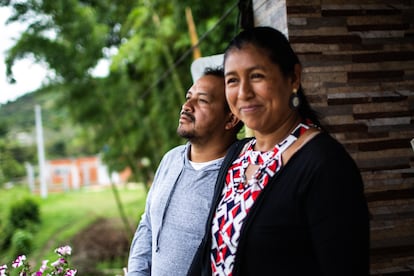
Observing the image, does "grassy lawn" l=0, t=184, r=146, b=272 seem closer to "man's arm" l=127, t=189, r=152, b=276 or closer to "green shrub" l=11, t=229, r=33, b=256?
"green shrub" l=11, t=229, r=33, b=256

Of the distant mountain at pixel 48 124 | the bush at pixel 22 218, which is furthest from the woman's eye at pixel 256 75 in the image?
the bush at pixel 22 218

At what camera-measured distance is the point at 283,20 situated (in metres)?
1.78

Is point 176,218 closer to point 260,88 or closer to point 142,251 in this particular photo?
point 142,251

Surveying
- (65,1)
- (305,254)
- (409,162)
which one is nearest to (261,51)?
(305,254)

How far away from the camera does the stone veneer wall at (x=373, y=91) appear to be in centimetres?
180

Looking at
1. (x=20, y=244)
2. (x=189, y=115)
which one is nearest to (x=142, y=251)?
(x=189, y=115)

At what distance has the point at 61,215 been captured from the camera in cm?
1478

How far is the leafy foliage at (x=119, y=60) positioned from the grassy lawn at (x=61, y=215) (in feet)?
7.19

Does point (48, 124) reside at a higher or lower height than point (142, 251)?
higher

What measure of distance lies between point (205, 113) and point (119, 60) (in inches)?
176

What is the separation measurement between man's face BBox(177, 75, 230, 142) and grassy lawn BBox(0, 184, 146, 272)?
5.55 meters

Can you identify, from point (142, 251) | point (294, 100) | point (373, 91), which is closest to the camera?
point (294, 100)

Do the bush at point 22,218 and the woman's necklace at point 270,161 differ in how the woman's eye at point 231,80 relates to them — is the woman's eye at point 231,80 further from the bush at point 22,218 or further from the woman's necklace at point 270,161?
the bush at point 22,218

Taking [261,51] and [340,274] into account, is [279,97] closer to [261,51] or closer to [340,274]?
[261,51]
